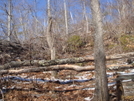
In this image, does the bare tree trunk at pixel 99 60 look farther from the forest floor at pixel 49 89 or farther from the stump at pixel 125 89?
the forest floor at pixel 49 89

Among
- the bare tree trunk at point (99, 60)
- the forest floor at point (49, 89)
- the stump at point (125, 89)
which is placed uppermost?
the bare tree trunk at point (99, 60)

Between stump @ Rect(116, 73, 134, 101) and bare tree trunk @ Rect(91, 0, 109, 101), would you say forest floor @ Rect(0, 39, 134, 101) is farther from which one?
bare tree trunk @ Rect(91, 0, 109, 101)

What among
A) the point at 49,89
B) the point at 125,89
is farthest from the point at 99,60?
the point at 49,89

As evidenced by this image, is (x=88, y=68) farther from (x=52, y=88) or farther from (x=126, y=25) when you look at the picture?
(x=126, y=25)

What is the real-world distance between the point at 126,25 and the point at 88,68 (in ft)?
32.1

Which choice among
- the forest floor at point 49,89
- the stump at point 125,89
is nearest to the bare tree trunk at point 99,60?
the stump at point 125,89

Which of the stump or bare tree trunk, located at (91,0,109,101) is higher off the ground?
bare tree trunk, located at (91,0,109,101)

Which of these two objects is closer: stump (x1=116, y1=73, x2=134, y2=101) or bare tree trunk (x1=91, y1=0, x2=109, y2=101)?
bare tree trunk (x1=91, y1=0, x2=109, y2=101)

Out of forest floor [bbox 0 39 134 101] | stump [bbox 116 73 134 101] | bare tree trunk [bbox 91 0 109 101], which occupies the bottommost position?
forest floor [bbox 0 39 134 101]

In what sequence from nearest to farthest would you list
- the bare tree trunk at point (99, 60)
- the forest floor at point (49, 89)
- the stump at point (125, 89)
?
1. the bare tree trunk at point (99, 60)
2. the stump at point (125, 89)
3. the forest floor at point (49, 89)

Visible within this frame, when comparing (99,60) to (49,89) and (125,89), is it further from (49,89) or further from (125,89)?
(49,89)

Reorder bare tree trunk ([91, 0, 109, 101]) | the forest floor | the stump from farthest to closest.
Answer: the forest floor → the stump → bare tree trunk ([91, 0, 109, 101])

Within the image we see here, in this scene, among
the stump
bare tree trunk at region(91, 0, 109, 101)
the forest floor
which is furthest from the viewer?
the forest floor

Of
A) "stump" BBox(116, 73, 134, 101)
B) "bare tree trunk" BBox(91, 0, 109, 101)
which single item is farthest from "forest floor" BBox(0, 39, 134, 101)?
"bare tree trunk" BBox(91, 0, 109, 101)
